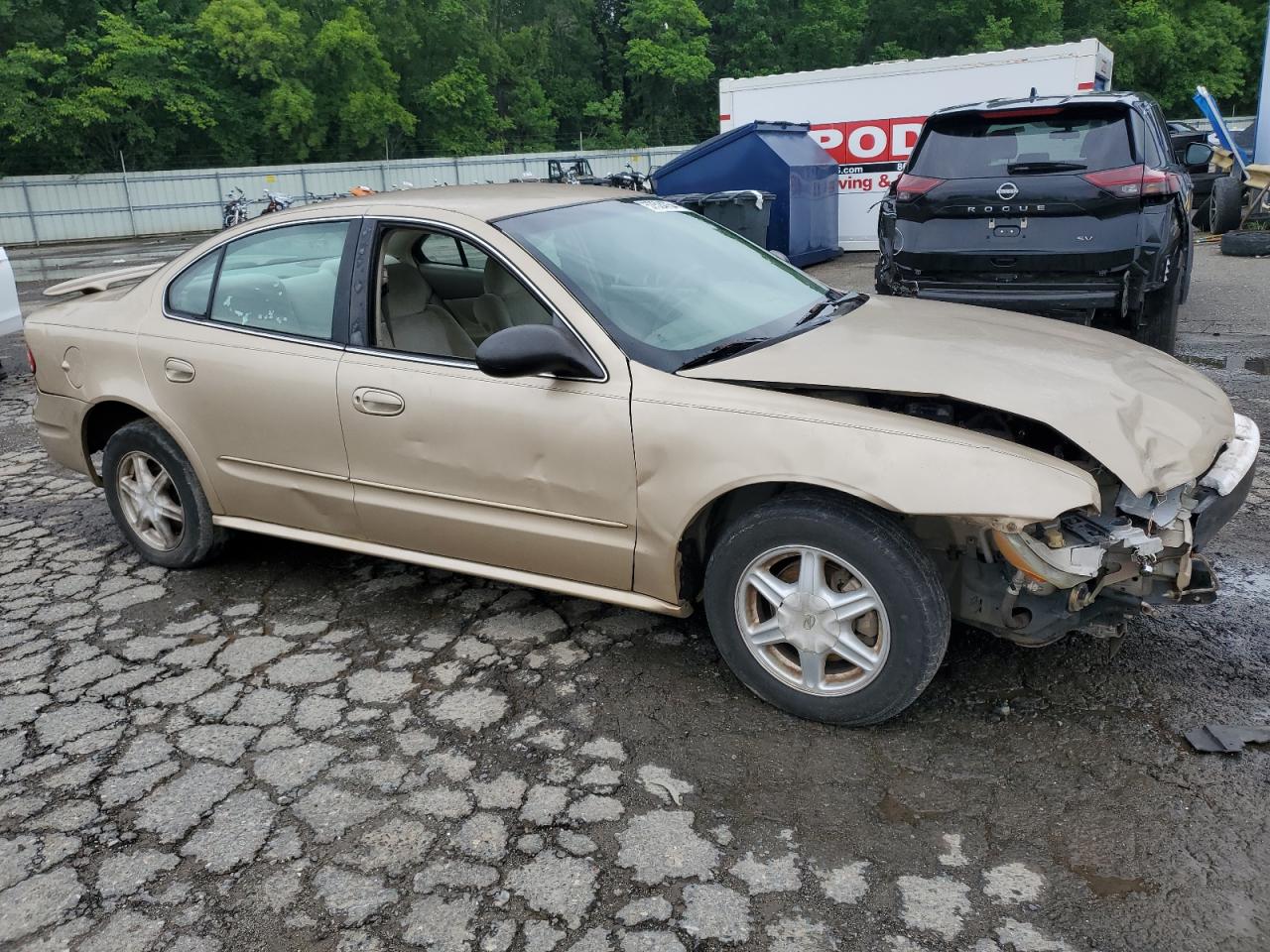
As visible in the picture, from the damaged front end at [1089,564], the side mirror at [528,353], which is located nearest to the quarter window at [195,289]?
the side mirror at [528,353]

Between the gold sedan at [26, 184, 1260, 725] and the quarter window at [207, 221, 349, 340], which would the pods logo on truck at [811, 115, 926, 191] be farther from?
the quarter window at [207, 221, 349, 340]

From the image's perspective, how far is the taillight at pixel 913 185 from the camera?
265 inches

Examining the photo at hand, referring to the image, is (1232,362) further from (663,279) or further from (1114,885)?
(1114,885)

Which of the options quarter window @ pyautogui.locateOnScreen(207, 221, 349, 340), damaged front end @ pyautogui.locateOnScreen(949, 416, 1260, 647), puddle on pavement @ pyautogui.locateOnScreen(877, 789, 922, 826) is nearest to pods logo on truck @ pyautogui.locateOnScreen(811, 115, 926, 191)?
quarter window @ pyautogui.locateOnScreen(207, 221, 349, 340)

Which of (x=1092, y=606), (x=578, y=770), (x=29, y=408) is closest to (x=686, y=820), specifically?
(x=578, y=770)

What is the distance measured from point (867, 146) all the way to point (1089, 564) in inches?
523

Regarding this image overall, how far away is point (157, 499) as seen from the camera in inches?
177

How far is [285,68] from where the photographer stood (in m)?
38.5

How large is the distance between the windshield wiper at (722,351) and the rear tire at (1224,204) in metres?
15.0

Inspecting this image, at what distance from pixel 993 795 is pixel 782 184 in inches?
441

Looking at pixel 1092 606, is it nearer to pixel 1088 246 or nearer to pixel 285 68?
pixel 1088 246

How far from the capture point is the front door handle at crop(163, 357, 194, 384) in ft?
13.6

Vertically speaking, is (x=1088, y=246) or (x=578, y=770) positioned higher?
(x=1088, y=246)

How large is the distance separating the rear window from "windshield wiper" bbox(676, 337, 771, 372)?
3.82 meters
